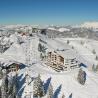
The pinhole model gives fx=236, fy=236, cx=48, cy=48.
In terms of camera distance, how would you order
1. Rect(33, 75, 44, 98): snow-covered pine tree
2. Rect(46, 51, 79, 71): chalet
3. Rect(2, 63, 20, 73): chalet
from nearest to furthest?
1. Rect(33, 75, 44, 98): snow-covered pine tree
2. Rect(2, 63, 20, 73): chalet
3. Rect(46, 51, 79, 71): chalet

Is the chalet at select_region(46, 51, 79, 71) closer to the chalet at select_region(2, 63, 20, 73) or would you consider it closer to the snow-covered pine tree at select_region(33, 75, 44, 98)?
the chalet at select_region(2, 63, 20, 73)

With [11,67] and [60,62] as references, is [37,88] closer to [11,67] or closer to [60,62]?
[11,67]

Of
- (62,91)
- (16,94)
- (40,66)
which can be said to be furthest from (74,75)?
(16,94)

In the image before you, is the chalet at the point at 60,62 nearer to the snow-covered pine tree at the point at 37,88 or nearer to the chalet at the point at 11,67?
the chalet at the point at 11,67

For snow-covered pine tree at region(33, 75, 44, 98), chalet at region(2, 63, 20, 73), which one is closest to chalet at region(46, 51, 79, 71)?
chalet at region(2, 63, 20, 73)

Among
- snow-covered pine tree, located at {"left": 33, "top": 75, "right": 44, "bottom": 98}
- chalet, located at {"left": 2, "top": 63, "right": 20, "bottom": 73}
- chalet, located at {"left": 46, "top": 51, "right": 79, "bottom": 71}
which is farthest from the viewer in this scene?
chalet, located at {"left": 46, "top": 51, "right": 79, "bottom": 71}

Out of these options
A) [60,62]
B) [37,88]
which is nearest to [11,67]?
[37,88]

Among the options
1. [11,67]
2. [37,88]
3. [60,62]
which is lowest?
[37,88]

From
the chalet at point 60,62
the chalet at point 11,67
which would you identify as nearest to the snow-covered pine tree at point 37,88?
the chalet at point 11,67

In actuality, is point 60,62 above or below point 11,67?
below

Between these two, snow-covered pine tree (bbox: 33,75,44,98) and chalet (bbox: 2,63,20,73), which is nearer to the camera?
snow-covered pine tree (bbox: 33,75,44,98)
